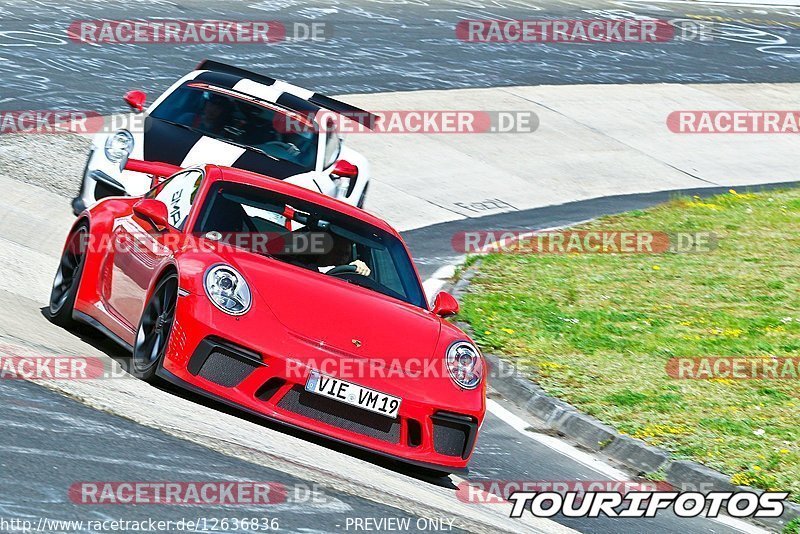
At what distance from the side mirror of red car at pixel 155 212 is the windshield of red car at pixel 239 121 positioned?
4.19m

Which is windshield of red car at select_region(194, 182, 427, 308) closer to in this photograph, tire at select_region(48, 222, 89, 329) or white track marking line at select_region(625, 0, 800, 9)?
tire at select_region(48, 222, 89, 329)

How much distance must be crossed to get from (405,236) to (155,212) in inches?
293

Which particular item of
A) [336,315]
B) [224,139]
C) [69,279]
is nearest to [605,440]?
[336,315]

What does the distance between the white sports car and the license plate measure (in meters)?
4.89

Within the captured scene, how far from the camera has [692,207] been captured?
18.1m

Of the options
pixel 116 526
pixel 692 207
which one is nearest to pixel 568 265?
pixel 692 207

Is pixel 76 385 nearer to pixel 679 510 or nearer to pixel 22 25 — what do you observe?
pixel 679 510

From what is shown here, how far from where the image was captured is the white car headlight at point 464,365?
752 centimetres

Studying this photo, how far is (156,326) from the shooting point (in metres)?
7.34

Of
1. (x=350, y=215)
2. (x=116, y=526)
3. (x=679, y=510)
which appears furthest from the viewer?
(x=350, y=215)

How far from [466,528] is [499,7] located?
25690 millimetres

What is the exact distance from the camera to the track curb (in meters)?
8.38

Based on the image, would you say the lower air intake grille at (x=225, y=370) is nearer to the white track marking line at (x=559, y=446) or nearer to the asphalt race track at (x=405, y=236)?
the asphalt race track at (x=405, y=236)

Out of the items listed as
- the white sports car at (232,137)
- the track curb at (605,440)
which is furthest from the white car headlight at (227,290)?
the white sports car at (232,137)
